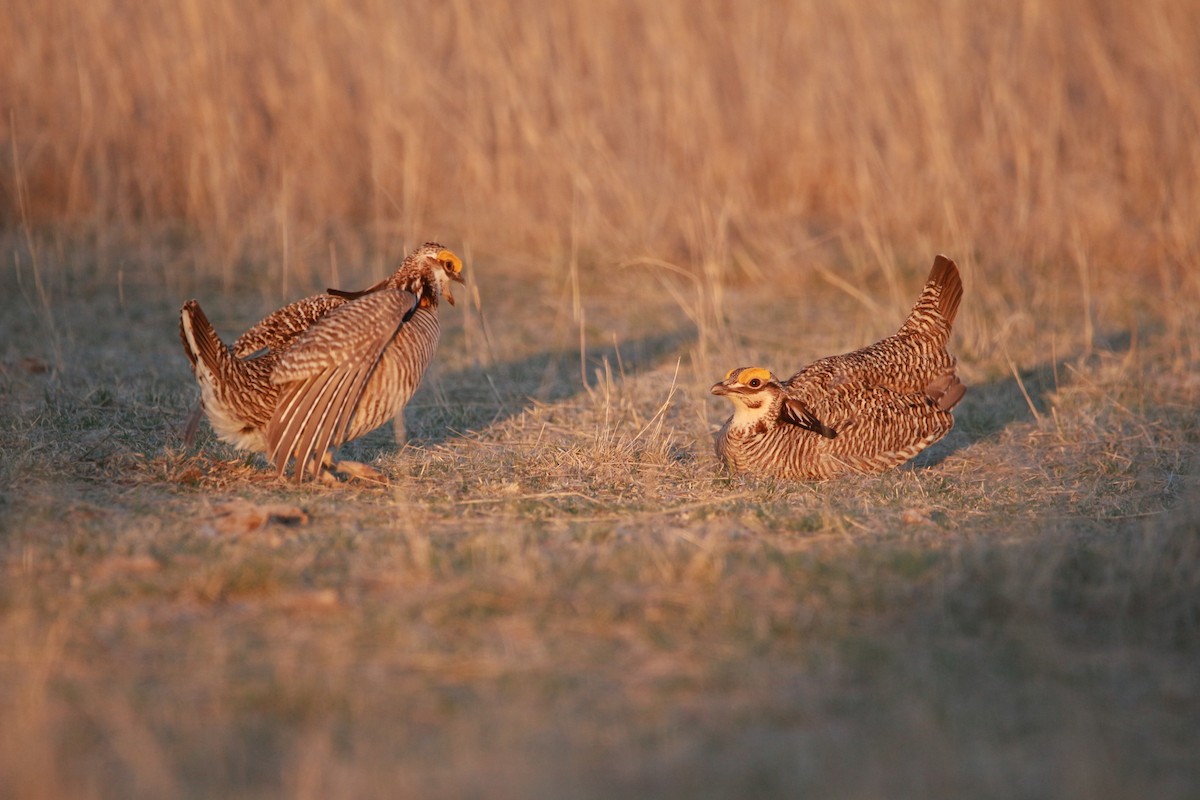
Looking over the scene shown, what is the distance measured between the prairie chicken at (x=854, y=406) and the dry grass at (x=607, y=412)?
265 mm

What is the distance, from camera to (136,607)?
147 inches

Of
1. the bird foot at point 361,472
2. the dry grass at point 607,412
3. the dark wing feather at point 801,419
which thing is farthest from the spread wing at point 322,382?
the dark wing feather at point 801,419

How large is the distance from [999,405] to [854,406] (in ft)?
5.27

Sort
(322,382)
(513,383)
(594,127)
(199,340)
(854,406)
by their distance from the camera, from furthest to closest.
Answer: (594,127) → (513,383) → (854,406) → (322,382) → (199,340)

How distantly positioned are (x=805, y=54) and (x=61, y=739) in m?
8.28

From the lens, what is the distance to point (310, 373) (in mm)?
5176

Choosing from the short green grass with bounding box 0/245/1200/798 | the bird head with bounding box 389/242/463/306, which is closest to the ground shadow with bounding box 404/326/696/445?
the short green grass with bounding box 0/245/1200/798

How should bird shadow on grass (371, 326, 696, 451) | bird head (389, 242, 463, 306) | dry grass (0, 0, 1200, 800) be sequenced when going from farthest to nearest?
bird shadow on grass (371, 326, 696, 451), bird head (389, 242, 463, 306), dry grass (0, 0, 1200, 800)

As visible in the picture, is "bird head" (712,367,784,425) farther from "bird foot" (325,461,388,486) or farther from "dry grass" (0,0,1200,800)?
"bird foot" (325,461,388,486)

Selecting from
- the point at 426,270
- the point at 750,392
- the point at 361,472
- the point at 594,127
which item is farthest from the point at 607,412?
the point at 594,127

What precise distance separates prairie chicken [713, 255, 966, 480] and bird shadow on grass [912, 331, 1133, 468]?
0.33 meters

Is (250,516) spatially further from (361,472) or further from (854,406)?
(854,406)

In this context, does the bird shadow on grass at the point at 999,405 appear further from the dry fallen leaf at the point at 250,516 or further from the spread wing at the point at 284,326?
the dry fallen leaf at the point at 250,516

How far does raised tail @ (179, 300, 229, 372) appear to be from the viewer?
4.95 m
